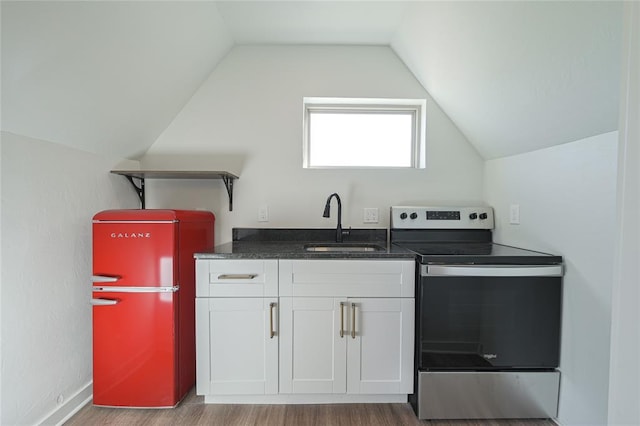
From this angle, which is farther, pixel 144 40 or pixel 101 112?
pixel 101 112

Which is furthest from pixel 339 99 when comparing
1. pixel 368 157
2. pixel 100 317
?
pixel 100 317

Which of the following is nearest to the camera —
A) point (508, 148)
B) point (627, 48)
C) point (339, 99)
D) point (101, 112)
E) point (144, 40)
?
point (627, 48)

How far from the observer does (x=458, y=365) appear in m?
1.50

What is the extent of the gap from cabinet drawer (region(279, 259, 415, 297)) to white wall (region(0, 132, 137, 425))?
3.83ft

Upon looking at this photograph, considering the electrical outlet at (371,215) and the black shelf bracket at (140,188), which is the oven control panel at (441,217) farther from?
the black shelf bracket at (140,188)

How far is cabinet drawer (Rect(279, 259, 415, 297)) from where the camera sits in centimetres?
157

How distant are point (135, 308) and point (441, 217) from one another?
6.60 ft

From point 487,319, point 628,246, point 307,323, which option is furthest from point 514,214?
point 628,246

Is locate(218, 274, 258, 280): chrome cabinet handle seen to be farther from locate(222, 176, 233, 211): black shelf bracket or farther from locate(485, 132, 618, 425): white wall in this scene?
locate(485, 132, 618, 425): white wall

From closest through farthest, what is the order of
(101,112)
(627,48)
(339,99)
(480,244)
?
(627,48) → (101,112) → (480,244) → (339,99)

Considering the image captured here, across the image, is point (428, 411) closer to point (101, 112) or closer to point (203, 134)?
point (203, 134)

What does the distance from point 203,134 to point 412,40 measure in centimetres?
158

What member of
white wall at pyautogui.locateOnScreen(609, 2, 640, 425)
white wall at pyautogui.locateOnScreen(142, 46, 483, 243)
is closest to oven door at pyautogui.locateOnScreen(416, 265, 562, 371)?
white wall at pyautogui.locateOnScreen(142, 46, 483, 243)

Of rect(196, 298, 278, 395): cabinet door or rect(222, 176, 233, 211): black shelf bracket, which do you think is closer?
rect(196, 298, 278, 395): cabinet door
